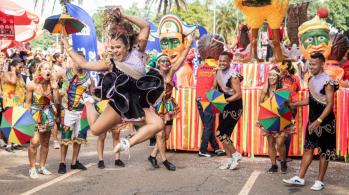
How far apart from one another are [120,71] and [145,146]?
3982mm

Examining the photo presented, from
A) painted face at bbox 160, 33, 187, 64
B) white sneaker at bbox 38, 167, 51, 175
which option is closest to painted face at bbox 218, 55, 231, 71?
painted face at bbox 160, 33, 187, 64

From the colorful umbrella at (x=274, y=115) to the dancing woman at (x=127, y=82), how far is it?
1.81m

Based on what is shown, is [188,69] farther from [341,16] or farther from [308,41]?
[341,16]

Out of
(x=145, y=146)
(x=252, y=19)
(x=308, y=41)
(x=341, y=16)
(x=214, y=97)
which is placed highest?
(x=341, y=16)

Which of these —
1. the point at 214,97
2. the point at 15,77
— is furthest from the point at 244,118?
the point at 15,77

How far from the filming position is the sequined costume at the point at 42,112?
532cm

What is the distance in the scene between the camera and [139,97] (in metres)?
4.09

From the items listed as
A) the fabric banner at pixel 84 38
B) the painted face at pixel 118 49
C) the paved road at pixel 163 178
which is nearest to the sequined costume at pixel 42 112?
the paved road at pixel 163 178

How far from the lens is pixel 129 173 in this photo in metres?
5.61

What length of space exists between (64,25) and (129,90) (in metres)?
2.25

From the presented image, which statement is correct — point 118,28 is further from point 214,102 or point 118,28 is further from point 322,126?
point 322,126

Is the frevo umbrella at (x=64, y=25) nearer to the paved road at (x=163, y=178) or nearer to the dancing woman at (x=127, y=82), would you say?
the dancing woman at (x=127, y=82)

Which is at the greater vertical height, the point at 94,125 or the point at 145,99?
the point at 145,99

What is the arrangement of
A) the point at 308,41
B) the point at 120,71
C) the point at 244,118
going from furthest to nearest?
the point at 308,41, the point at 244,118, the point at 120,71
